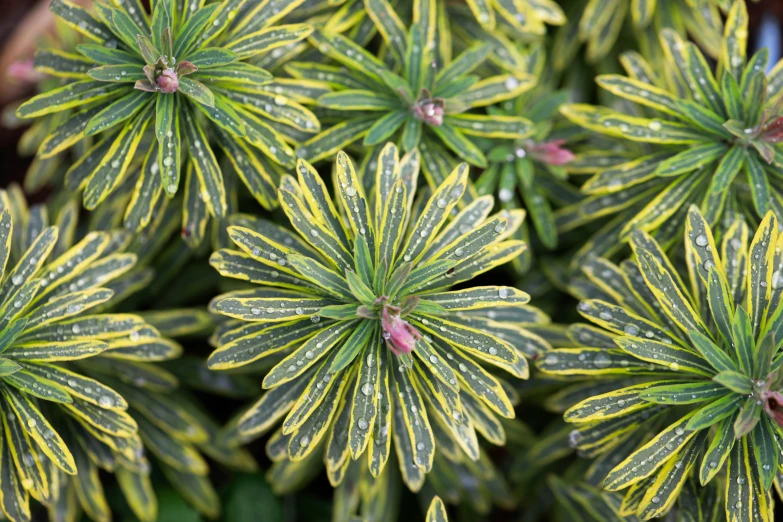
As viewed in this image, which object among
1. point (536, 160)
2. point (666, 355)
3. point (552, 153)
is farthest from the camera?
point (536, 160)

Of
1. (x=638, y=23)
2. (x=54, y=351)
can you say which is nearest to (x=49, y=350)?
(x=54, y=351)

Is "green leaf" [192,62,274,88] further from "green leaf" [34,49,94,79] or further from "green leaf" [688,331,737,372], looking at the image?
"green leaf" [688,331,737,372]

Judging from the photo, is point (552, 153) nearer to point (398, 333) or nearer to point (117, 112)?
point (398, 333)

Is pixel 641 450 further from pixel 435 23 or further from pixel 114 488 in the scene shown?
pixel 114 488

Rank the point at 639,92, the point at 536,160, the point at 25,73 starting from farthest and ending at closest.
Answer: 1. the point at 25,73
2. the point at 536,160
3. the point at 639,92

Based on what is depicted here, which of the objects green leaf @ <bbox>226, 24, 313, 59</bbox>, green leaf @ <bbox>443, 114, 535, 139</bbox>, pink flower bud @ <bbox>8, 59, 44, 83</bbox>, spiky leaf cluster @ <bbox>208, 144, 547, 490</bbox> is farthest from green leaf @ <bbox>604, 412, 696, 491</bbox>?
pink flower bud @ <bbox>8, 59, 44, 83</bbox>

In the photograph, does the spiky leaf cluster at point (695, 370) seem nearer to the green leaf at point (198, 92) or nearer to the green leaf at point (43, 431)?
the green leaf at point (198, 92)

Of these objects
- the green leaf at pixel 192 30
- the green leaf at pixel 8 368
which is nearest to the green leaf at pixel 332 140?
the green leaf at pixel 192 30
